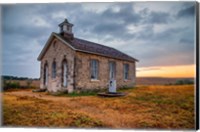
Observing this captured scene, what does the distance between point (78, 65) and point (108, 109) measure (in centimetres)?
103

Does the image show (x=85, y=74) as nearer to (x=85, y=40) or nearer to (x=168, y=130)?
(x=85, y=40)

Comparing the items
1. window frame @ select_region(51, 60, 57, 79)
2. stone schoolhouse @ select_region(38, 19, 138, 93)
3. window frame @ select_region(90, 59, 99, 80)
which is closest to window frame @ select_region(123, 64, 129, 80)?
stone schoolhouse @ select_region(38, 19, 138, 93)

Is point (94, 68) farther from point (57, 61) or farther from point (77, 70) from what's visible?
point (57, 61)

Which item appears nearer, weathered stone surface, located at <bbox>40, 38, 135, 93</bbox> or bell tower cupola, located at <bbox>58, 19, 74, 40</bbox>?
bell tower cupola, located at <bbox>58, 19, 74, 40</bbox>

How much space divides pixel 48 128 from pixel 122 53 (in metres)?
1.93

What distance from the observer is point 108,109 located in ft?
17.5

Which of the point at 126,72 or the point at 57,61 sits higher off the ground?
the point at 57,61

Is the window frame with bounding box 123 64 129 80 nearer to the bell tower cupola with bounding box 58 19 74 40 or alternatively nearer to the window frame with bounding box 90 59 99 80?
the window frame with bounding box 90 59 99 80

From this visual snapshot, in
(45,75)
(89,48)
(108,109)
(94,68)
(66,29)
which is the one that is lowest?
(108,109)

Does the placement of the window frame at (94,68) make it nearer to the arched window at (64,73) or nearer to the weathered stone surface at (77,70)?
the weathered stone surface at (77,70)

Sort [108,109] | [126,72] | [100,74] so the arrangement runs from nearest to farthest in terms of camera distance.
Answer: [108,109], [126,72], [100,74]

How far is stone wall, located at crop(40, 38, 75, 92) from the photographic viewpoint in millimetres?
5695

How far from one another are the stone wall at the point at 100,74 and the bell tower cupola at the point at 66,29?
40cm

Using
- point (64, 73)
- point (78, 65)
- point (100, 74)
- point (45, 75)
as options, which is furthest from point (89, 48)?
point (45, 75)
